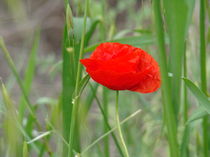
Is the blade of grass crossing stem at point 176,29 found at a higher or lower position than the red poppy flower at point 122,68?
higher

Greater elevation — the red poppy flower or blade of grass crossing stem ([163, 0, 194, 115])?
blade of grass crossing stem ([163, 0, 194, 115])

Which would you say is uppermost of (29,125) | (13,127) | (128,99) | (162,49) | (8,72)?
(162,49)

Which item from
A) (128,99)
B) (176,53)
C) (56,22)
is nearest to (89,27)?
(176,53)

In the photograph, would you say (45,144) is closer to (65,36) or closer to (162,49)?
(65,36)
